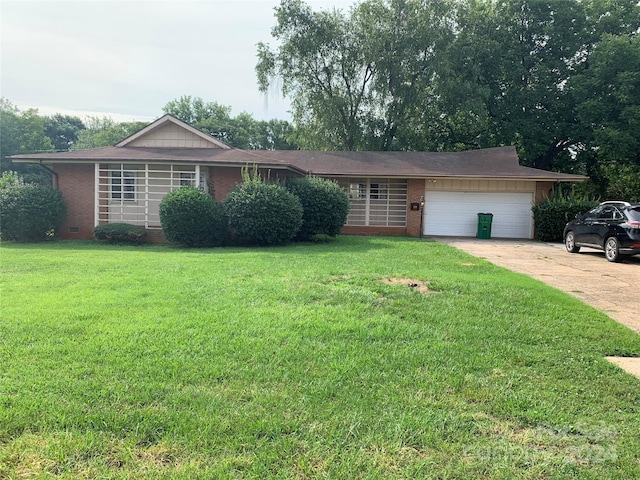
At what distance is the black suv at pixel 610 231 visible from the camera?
36.5ft

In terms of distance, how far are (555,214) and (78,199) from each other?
17.5 metres

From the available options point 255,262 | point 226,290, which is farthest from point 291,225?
point 226,290

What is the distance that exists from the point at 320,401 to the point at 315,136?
83.1ft

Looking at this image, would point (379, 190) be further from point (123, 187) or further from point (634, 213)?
point (123, 187)

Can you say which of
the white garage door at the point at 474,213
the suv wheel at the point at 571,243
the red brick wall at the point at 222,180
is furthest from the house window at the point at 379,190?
the suv wheel at the point at 571,243

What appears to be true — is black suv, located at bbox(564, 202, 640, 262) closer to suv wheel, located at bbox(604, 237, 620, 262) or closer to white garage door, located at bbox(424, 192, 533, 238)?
suv wheel, located at bbox(604, 237, 620, 262)

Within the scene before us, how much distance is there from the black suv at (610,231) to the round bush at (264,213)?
27.0 feet

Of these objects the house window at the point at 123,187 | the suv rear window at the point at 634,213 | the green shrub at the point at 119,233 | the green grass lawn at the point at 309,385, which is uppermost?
the house window at the point at 123,187

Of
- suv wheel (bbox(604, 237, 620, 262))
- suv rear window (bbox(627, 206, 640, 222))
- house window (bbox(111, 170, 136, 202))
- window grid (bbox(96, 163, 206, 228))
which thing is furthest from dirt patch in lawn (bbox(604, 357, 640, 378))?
house window (bbox(111, 170, 136, 202))

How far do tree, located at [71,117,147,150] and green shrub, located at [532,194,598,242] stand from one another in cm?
4020

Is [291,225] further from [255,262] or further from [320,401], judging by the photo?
[320,401]

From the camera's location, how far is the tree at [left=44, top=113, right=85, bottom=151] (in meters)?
64.3

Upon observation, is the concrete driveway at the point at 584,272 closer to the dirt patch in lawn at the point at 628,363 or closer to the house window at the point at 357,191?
the dirt patch in lawn at the point at 628,363

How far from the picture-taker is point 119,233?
14359 millimetres
